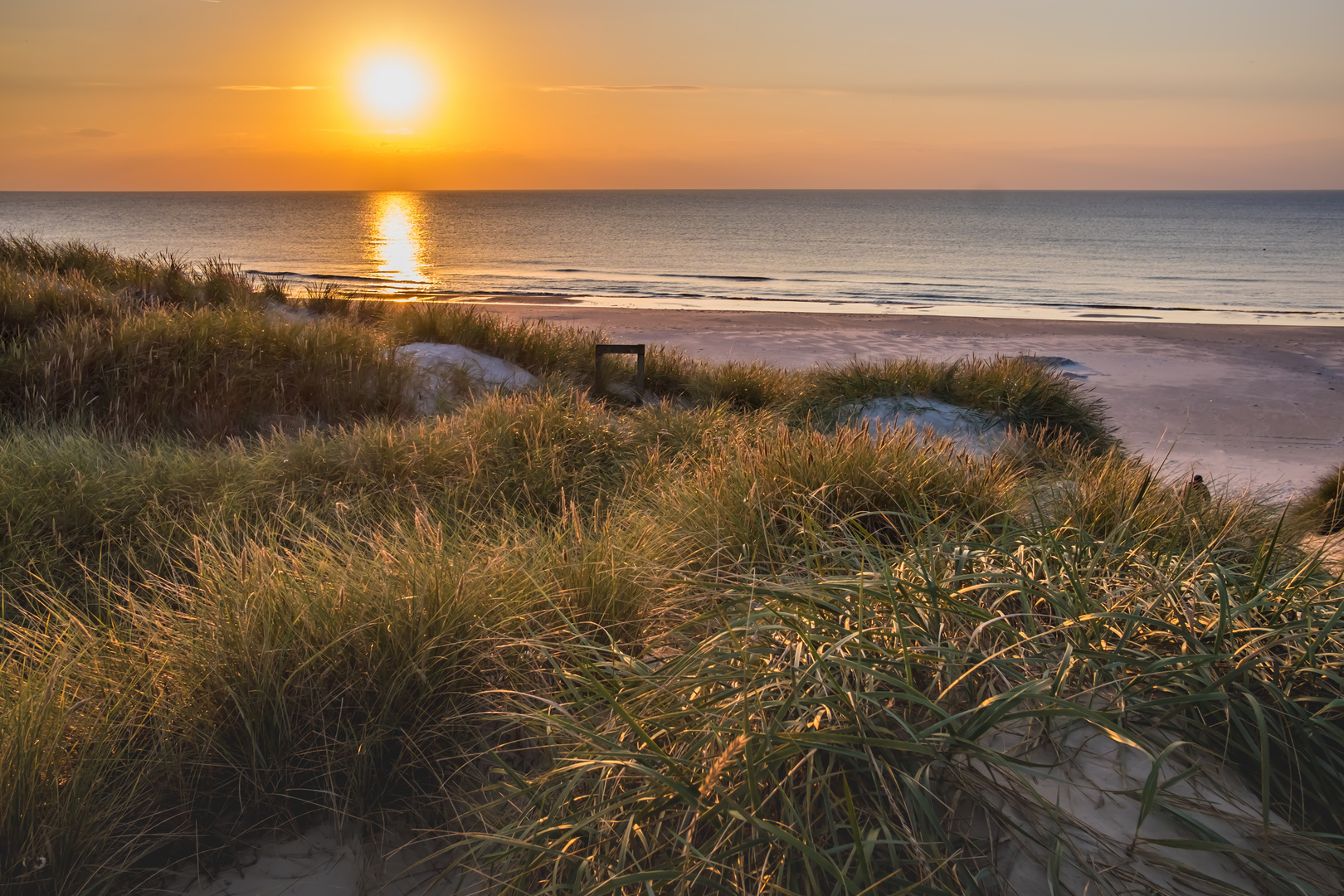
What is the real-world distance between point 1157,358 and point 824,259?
36465 millimetres

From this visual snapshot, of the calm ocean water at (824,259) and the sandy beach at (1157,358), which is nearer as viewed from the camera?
the sandy beach at (1157,358)

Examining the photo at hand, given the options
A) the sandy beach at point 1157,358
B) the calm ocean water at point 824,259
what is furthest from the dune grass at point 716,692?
the calm ocean water at point 824,259

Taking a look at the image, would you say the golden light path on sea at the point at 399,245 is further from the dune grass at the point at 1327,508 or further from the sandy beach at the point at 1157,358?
the dune grass at the point at 1327,508

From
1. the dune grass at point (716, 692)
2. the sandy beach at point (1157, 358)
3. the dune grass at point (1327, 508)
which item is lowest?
the sandy beach at point (1157, 358)

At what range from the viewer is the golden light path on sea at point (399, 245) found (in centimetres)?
4584

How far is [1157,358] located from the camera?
1881 cm

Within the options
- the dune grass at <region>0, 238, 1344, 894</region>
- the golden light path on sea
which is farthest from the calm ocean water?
the dune grass at <region>0, 238, 1344, 894</region>

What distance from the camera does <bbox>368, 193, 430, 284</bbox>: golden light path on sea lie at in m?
45.8

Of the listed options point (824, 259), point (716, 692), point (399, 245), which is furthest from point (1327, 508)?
point (399, 245)

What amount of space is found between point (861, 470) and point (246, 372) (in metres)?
6.00

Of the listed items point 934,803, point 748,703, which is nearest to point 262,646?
point 748,703

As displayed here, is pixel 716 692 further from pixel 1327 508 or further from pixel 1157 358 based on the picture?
pixel 1157 358

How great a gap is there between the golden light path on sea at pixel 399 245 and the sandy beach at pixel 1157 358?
20.7 m

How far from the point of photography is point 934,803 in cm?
Answer: 176
